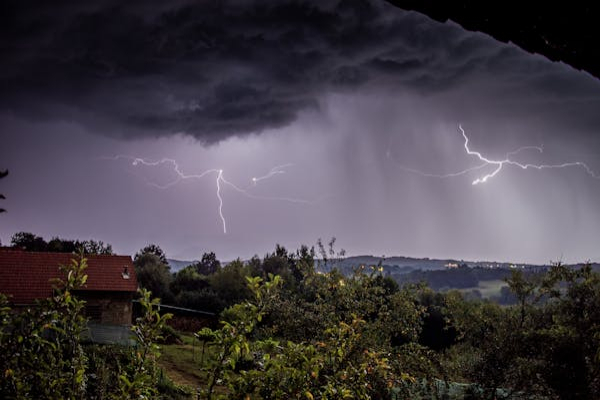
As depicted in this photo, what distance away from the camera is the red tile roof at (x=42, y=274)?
24.0m

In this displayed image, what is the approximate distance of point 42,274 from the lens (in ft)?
83.3

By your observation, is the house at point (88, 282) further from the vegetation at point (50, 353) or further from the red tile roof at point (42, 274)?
the vegetation at point (50, 353)

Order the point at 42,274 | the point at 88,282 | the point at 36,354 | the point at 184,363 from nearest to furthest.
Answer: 1. the point at 36,354
2. the point at 184,363
3. the point at 88,282
4. the point at 42,274

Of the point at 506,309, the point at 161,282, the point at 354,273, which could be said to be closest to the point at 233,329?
the point at 354,273

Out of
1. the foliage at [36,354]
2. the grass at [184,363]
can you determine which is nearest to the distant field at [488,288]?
the grass at [184,363]

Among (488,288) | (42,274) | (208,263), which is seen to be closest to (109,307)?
(42,274)

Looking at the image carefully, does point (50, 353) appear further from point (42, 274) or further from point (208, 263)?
point (208, 263)

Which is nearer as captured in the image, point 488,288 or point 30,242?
point 30,242

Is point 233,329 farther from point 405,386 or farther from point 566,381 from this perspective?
point 566,381

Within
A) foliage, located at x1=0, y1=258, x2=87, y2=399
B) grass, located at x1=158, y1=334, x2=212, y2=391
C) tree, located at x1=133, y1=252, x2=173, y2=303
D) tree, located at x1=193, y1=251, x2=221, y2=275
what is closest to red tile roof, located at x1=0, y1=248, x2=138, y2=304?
grass, located at x1=158, y1=334, x2=212, y2=391

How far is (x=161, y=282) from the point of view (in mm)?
39344

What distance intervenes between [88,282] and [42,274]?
372cm

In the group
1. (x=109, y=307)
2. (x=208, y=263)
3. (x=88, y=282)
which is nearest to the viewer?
(x=88, y=282)

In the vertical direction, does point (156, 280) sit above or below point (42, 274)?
below
